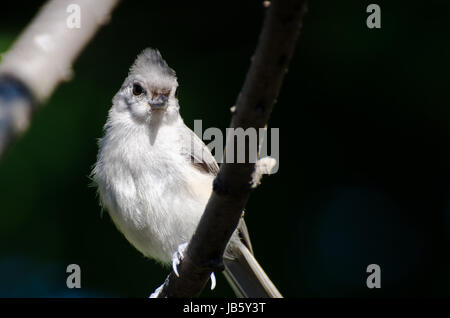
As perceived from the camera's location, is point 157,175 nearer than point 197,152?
Yes

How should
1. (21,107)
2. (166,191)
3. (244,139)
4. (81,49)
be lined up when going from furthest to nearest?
(166,191) < (244,139) < (81,49) < (21,107)

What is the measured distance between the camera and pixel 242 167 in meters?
1.94

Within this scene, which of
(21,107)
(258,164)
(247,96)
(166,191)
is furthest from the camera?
(166,191)

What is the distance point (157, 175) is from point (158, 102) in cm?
50

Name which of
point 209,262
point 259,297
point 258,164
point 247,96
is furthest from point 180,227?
point 247,96

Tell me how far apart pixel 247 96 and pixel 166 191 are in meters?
1.71

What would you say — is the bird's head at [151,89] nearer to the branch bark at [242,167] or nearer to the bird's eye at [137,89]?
the bird's eye at [137,89]

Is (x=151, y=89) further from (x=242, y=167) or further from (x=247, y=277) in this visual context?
(x=242, y=167)

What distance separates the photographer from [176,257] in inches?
117

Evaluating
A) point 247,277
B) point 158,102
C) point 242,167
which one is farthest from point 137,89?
point 242,167

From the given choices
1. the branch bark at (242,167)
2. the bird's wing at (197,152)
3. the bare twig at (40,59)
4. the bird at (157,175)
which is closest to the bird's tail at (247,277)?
the bird at (157,175)

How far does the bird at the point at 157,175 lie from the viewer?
3262mm

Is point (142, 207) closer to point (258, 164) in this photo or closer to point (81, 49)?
point (258, 164)
